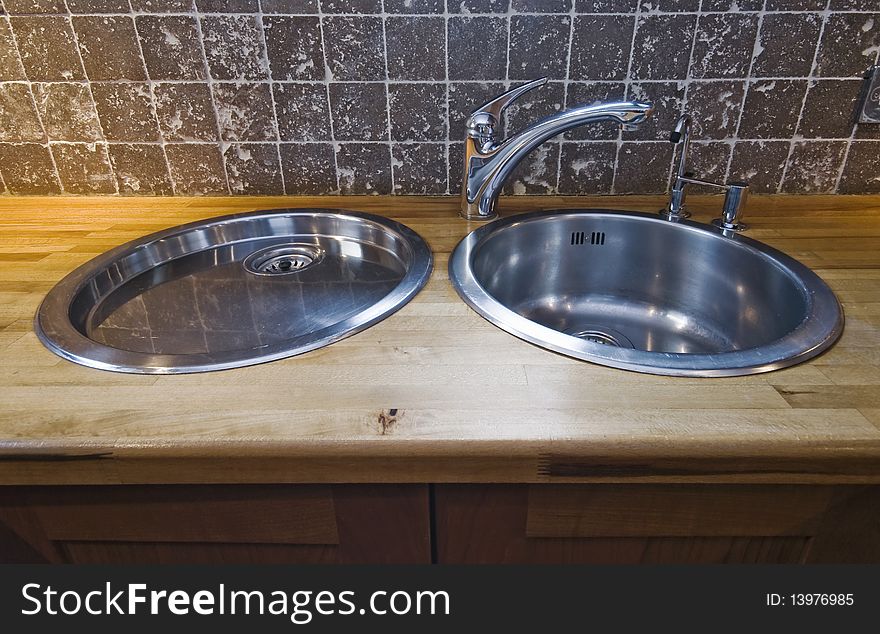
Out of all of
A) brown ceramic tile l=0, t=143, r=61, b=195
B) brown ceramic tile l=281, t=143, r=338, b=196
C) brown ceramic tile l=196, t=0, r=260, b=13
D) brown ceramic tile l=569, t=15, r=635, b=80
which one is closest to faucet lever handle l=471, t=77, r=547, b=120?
brown ceramic tile l=569, t=15, r=635, b=80

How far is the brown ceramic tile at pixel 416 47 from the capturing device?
871 millimetres

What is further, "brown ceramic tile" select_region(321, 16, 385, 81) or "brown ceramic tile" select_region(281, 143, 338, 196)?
"brown ceramic tile" select_region(281, 143, 338, 196)

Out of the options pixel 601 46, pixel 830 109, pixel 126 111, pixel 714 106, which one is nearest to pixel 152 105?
pixel 126 111

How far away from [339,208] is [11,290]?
51 cm

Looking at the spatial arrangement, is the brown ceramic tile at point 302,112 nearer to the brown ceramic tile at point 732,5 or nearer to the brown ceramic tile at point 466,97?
the brown ceramic tile at point 466,97

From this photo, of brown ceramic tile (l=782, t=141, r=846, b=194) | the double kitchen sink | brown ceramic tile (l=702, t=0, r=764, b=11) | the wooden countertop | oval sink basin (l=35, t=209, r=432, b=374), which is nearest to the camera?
the wooden countertop

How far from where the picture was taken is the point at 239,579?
1.85 ft

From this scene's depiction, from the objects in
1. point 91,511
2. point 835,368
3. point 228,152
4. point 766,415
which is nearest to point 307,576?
point 91,511

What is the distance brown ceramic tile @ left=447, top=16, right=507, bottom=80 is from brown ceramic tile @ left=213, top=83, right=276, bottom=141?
34 centimetres

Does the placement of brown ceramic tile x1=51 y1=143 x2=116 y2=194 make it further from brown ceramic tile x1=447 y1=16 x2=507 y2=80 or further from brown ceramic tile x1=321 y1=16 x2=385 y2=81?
brown ceramic tile x1=447 y1=16 x2=507 y2=80

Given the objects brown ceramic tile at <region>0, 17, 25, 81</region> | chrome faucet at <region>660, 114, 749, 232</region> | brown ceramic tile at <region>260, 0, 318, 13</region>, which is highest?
brown ceramic tile at <region>260, 0, 318, 13</region>

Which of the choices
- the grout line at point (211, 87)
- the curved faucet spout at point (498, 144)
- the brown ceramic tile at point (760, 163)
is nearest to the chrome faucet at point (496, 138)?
the curved faucet spout at point (498, 144)

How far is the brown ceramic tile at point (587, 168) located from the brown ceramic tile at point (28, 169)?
3.24 feet

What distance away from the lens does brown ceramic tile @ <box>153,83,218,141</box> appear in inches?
37.1
